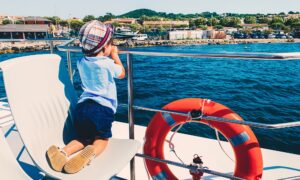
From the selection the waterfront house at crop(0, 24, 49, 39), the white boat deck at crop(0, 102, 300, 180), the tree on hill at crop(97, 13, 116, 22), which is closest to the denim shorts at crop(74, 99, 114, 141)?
the white boat deck at crop(0, 102, 300, 180)

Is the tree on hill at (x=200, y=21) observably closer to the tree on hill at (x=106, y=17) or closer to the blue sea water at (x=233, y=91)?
the tree on hill at (x=106, y=17)

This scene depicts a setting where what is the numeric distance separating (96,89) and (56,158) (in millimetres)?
457

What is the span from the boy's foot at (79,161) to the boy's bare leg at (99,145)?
8 centimetres

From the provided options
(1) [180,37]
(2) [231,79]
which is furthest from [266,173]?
(1) [180,37]

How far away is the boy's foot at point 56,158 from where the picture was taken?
54.2 inches

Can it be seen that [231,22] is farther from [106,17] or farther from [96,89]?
[96,89]

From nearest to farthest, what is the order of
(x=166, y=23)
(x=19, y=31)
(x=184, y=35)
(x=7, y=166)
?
1. (x=7, y=166)
2. (x=19, y=31)
3. (x=184, y=35)
4. (x=166, y=23)

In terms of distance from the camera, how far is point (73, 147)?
154 cm

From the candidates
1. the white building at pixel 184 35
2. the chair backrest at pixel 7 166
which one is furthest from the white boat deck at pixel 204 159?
the white building at pixel 184 35

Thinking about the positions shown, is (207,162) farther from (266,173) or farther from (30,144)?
(30,144)

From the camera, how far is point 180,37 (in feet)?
286

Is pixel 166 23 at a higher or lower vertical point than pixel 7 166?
higher

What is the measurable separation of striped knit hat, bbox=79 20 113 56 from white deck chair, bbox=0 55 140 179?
31 cm

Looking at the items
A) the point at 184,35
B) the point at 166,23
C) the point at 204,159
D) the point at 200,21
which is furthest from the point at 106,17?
the point at 204,159
